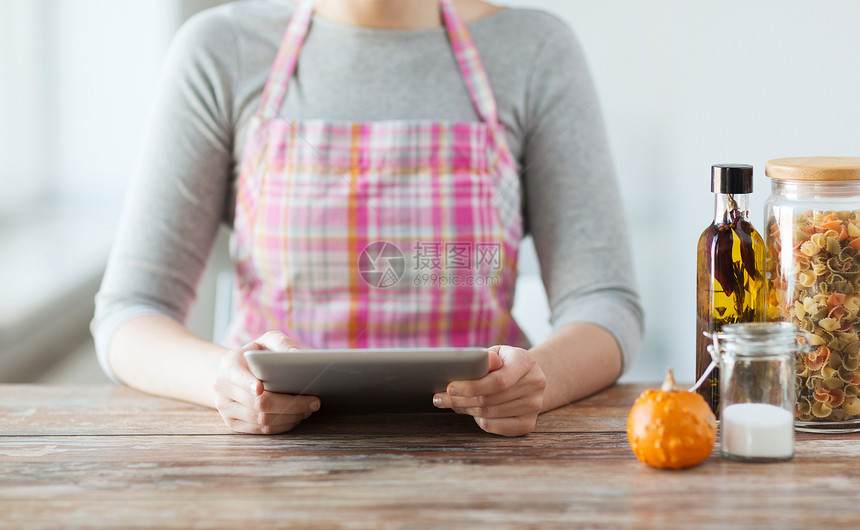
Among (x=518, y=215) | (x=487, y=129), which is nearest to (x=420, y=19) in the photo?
(x=487, y=129)

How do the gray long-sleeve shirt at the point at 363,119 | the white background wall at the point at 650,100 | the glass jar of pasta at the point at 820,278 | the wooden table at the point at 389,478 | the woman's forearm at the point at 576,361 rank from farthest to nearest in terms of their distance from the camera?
the white background wall at the point at 650,100, the gray long-sleeve shirt at the point at 363,119, the woman's forearm at the point at 576,361, the glass jar of pasta at the point at 820,278, the wooden table at the point at 389,478

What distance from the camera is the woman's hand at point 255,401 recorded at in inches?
28.1

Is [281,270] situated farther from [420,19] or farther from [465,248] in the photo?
[420,19]

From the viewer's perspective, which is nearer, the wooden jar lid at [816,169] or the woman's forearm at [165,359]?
the wooden jar lid at [816,169]

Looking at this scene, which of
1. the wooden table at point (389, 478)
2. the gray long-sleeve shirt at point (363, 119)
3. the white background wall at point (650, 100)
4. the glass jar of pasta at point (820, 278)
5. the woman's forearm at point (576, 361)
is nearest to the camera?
the wooden table at point (389, 478)

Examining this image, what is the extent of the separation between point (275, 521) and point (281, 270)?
0.51m

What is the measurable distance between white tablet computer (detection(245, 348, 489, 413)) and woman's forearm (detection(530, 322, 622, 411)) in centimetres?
15

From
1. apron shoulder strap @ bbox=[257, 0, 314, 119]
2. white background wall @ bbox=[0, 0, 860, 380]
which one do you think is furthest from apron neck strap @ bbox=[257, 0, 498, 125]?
white background wall @ bbox=[0, 0, 860, 380]

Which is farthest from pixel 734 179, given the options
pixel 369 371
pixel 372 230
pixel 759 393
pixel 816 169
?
pixel 372 230

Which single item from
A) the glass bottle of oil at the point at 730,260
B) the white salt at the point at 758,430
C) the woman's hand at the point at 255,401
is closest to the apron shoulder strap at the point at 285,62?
the woman's hand at the point at 255,401

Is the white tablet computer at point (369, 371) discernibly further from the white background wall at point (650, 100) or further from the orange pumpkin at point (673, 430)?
the white background wall at point (650, 100)

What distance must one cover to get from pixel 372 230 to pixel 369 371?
0.38 meters

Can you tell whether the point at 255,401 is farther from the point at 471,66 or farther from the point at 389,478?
the point at 471,66

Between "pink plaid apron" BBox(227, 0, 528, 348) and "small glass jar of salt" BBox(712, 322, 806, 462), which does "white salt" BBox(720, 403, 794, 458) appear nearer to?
"small glass jar of salt" BBox(712, 322, 806, 462)
